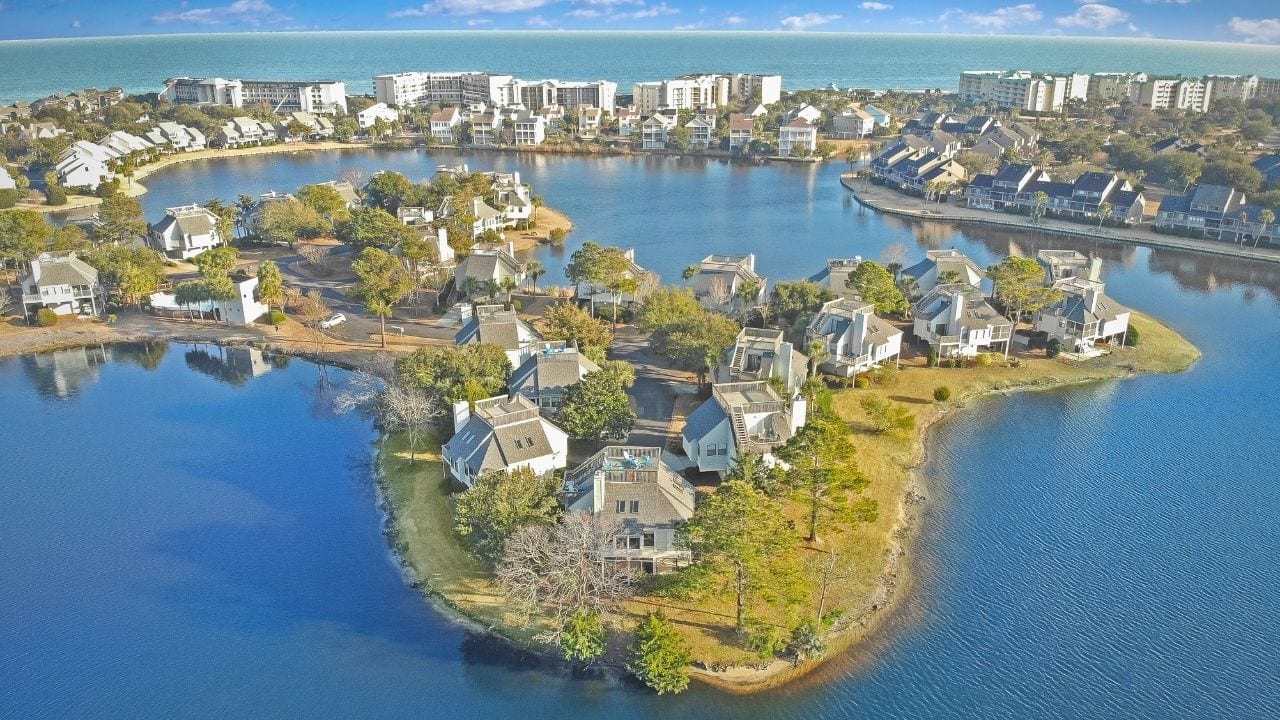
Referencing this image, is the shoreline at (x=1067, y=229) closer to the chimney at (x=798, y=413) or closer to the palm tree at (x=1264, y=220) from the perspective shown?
the palm tree at (x=1264, y=220)

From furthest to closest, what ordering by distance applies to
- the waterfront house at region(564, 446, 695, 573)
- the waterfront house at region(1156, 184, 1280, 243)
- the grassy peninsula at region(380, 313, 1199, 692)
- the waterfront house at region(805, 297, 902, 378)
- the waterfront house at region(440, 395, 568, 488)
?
the waterfront house at region(1156, 184, 1280, 243) < the waterfront house at region(805, 297, 902, 378) < the waterfront house at region(440, 395, 568, 488) < the waterfront house at region(564, 446, 695, 573) < the grassy peninsula at region(380, 313, 1199, 692)

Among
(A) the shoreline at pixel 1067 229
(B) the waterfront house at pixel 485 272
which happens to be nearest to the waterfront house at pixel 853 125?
(A) the shoreline at pixel 1067 229

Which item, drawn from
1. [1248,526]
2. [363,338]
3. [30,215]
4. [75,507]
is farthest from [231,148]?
[1248,526]

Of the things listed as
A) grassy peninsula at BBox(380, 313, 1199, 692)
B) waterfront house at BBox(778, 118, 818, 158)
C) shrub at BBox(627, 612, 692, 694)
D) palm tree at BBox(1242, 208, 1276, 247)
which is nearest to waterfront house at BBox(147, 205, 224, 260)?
grassy peninsula at BBox(380, 313, 1199, 692)

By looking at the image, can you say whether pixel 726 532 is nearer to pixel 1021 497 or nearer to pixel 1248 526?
pixel 1021 497

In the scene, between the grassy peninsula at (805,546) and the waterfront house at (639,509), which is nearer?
the grassy peninsula at (805,546)

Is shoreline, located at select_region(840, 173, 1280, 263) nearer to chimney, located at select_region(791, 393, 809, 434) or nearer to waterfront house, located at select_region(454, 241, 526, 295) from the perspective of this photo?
waterfront house, located at select_region(454, 241, 526, 295)
